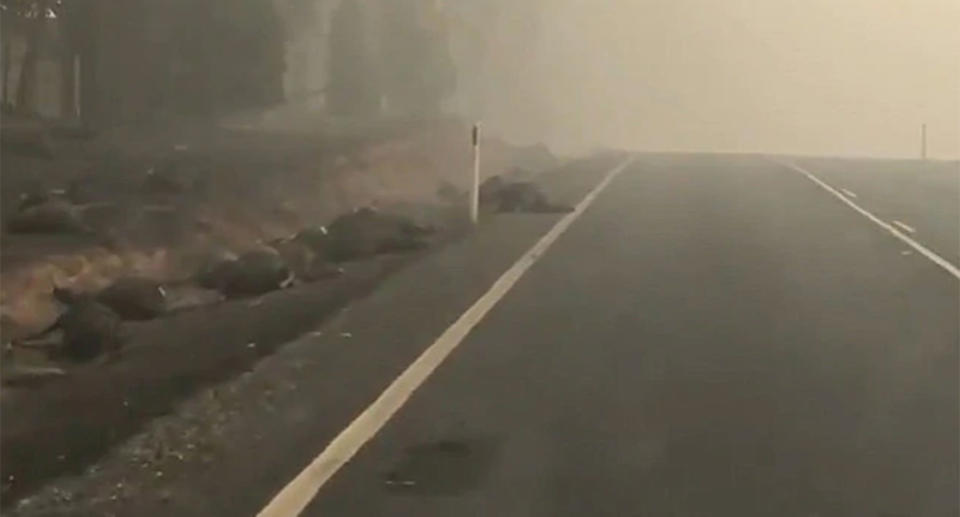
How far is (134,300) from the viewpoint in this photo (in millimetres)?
15281

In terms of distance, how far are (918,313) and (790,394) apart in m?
5.24

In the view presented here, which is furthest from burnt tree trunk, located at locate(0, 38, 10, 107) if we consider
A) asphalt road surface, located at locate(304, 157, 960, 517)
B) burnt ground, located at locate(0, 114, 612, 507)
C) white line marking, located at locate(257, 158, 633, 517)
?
white line marking, located at locate(257, 158, 633, 517)

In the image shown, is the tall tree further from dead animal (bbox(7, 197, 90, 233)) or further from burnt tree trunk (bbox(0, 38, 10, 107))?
dead animal (bbox(7, 197, 90, 233))

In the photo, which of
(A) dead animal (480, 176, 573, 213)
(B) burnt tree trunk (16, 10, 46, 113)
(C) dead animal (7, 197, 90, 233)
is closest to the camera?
(C) dead animal (7, 197, 90, 233)

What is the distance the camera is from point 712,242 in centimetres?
2398

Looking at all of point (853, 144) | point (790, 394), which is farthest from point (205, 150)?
point (853, 144)

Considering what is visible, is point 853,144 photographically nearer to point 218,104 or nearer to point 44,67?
point 218,104

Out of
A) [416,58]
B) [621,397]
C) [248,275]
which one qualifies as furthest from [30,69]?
[416,58]

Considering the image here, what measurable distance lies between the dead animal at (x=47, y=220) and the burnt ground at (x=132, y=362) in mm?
390

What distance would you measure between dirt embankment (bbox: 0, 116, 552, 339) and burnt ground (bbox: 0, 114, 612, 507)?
0.11 m

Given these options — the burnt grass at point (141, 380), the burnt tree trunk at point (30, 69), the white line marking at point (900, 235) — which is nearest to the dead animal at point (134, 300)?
the burnt grass at point (141, 380)

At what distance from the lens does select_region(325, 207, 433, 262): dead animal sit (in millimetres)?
21562

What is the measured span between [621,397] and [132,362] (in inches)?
142

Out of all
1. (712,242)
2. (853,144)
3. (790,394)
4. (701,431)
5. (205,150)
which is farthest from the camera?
(853,144)
